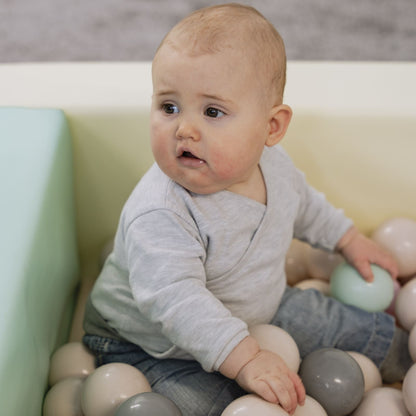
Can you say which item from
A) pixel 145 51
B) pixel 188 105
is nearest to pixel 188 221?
pixel 188 105

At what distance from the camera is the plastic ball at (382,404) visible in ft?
2.79

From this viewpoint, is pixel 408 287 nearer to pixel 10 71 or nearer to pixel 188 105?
pixel 188 105

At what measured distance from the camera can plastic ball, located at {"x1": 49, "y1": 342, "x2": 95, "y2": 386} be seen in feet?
2.99

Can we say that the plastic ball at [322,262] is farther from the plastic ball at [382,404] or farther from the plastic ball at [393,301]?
the plastic ball at [382,404]

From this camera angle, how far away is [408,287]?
3.34ft

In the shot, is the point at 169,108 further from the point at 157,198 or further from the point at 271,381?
the point at 271,381

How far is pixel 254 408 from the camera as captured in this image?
2.38 ft

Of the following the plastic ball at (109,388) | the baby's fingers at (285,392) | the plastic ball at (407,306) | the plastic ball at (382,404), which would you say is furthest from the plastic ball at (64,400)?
the plastic ball at (407,306)

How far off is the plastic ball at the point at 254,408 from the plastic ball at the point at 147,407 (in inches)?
2.7

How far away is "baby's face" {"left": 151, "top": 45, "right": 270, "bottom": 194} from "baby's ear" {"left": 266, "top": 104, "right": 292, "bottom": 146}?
21 millimetres

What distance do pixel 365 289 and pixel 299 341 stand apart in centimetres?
14

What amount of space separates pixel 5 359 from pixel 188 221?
270 millimetres

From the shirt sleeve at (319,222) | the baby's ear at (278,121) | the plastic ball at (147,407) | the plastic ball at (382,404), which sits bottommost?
the plastic ball at (382,404)

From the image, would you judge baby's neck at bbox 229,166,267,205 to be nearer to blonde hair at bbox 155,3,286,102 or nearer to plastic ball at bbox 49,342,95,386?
blonde hair at bbox 155,3,286,102
